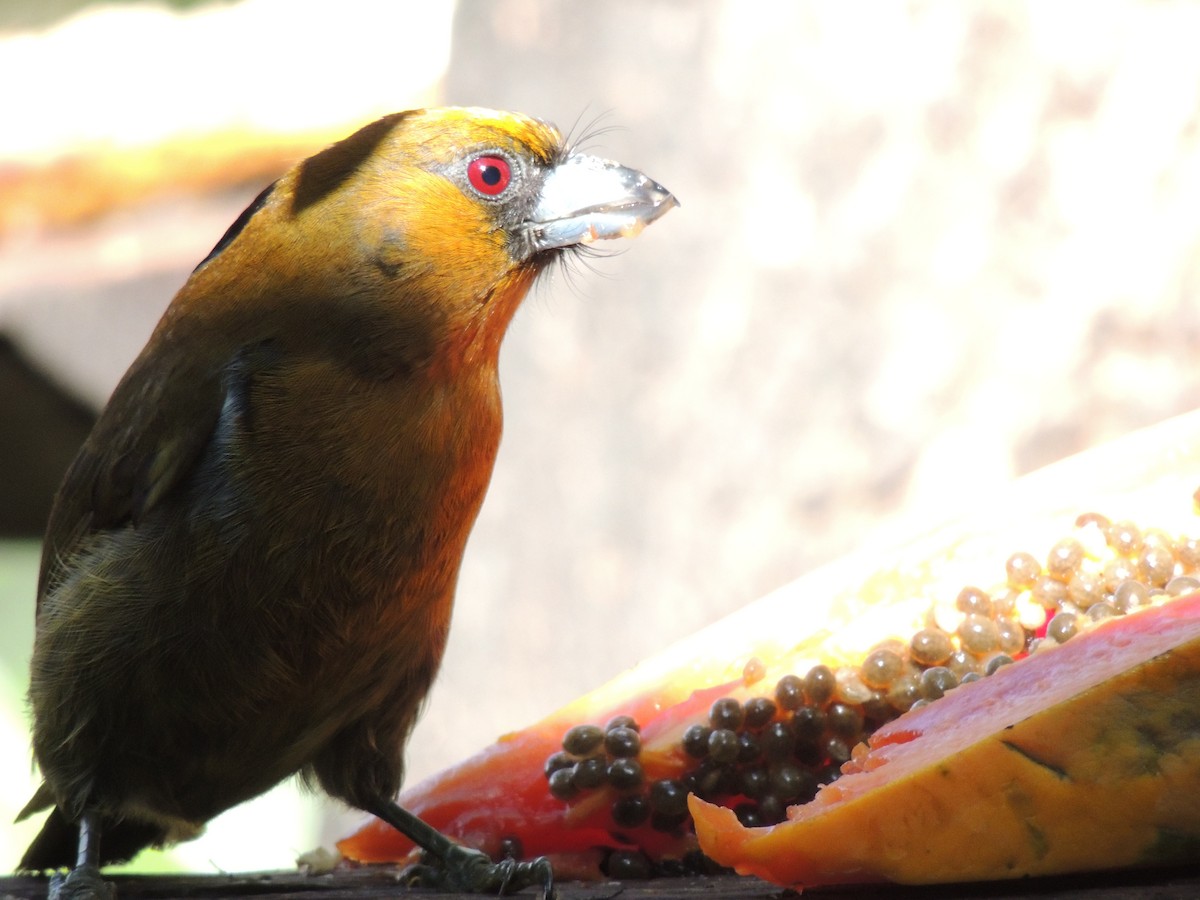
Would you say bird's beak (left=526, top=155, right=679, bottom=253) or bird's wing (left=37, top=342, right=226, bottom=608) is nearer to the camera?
bird's wing (left=37, top=342, right=226, bottom=608)

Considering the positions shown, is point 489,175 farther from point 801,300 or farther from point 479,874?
point 801,300

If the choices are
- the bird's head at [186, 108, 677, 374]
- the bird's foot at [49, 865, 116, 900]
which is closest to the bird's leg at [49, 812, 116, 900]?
the bird's foot at [49, 865, 116, 900]

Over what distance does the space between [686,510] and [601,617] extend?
0.48m

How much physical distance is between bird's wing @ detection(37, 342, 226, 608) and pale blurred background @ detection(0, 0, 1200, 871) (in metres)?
1.58

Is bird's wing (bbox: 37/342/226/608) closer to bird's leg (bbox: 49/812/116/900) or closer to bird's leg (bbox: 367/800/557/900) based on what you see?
bird's leg (bbox: 49/812/116/900)

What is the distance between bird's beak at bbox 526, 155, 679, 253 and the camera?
248 centimetres

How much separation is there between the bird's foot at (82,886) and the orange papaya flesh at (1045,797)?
48.1 inches

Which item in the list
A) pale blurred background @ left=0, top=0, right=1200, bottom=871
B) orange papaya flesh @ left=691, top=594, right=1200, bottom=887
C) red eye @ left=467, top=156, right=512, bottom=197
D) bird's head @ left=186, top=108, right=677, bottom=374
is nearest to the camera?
orange papaya flesh @ left=691, top=594, right=1200, bottom=887

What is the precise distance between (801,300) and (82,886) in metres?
2.67

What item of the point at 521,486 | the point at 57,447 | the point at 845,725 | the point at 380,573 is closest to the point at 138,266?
the point at 57,447

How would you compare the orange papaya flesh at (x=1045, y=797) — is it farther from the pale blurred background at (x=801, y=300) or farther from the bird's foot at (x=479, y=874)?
the pale blurred background at (x=801, y=300)

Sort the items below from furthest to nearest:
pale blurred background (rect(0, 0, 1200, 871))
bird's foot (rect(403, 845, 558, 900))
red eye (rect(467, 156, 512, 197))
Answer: pale blurred background (rect(0, 0, 1200, 871)) → red eye (rect(467, 156, 512, 197)) → bird's foot (rect(403, 845, 558, 900))

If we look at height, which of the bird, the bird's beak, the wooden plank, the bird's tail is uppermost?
the bird's beak

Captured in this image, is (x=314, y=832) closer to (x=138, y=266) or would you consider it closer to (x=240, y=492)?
(x=138, y=266)
